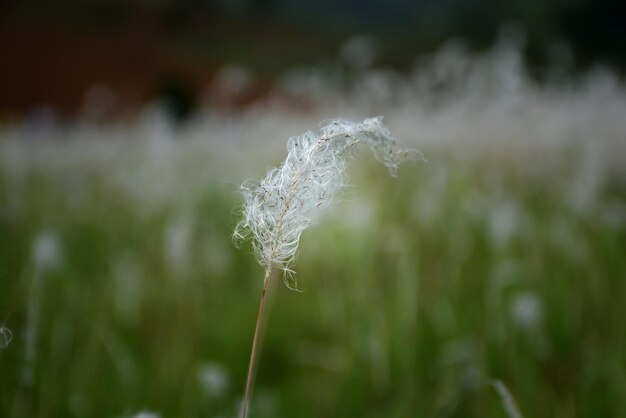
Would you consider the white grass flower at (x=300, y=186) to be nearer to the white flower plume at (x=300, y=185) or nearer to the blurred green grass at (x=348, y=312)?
the white flower plume at (x=300, y=185)

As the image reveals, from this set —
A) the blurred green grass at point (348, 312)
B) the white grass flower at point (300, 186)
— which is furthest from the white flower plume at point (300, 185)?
the blurred green grass at point (348, 312)

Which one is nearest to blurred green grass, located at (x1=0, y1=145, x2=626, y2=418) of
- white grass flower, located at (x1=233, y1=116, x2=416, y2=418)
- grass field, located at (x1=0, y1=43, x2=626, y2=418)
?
grass field, located at (x1=0, y1=43, x2=626, y2=418)

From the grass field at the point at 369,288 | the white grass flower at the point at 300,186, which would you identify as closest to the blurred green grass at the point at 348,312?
the grass field at the point at 369,288

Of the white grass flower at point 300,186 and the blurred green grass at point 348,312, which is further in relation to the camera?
the blurred green grass at point 348,312

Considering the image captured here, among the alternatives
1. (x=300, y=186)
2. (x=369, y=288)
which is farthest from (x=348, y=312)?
(x=300, y=186)

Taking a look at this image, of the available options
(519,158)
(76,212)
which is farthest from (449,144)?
(76,212)

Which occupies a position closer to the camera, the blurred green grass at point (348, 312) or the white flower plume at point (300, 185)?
the white flower plume at point (300, 185)

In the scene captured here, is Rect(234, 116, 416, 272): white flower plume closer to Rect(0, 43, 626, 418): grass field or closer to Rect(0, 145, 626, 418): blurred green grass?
Rect(0, 43, 626, 418): grass field
